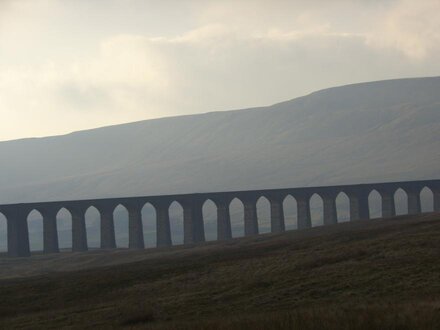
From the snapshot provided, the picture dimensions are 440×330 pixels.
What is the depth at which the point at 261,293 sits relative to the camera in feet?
118

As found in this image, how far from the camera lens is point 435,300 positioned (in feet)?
89.1

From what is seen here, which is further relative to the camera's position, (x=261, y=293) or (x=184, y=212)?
(x=184, y=212)

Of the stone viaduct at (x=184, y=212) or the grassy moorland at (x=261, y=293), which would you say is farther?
the stone viaduct at (x=184, y=212)

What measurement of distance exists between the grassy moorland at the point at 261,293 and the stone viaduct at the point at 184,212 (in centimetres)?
5363

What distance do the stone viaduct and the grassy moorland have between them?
53.6m

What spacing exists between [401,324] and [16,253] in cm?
8661

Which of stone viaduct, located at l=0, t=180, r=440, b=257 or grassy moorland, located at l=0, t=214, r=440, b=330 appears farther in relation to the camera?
stone viaduct, located at l=0, t=180, r=440, b=257

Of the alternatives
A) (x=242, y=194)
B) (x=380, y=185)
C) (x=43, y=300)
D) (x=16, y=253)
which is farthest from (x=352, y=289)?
(x=380, y=185)

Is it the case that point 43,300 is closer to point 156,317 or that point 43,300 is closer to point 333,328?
point 156,317

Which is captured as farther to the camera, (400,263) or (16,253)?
(16,253)

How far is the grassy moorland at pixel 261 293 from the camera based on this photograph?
80.3 ft

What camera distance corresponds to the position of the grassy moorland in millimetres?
24469

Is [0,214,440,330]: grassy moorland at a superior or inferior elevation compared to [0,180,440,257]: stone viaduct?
inferior

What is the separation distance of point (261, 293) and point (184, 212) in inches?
3199
